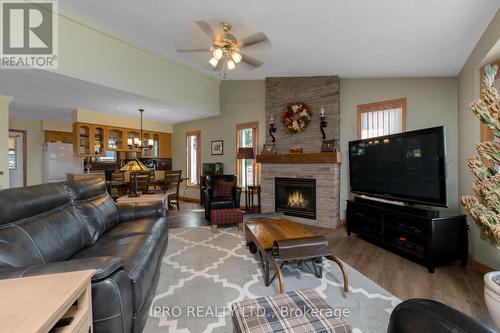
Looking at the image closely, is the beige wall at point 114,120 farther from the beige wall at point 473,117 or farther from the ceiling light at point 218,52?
the beige wall at point 473,117

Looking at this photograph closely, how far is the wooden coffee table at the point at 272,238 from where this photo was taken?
6.47 feet

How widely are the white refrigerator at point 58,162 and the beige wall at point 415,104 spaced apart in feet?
20.6

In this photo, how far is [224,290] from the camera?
79.6 inches

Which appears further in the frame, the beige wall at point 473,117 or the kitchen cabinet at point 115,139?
the kitchen cabinet at point 115,139

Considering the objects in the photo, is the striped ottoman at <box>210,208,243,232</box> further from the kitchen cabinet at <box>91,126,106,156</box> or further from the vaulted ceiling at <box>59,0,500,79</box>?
the kitchen cabinet at <box>91,126,106,156</box>

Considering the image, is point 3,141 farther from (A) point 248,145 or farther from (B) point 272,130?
(B) point 272,130

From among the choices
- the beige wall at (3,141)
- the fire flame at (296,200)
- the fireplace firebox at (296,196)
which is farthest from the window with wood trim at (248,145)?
the beige wall at (3,141)

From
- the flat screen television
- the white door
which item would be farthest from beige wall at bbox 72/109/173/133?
the flat screen television

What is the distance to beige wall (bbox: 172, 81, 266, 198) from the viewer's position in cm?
513

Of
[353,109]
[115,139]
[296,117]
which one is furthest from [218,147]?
[353,109]

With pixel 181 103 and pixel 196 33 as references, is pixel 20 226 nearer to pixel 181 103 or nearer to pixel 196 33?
pixel 196 33

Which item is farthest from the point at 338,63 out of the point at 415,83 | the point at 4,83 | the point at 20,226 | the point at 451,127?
the point at 4,83

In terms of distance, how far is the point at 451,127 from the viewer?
126 inches

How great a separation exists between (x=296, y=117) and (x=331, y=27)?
81.6 inches
